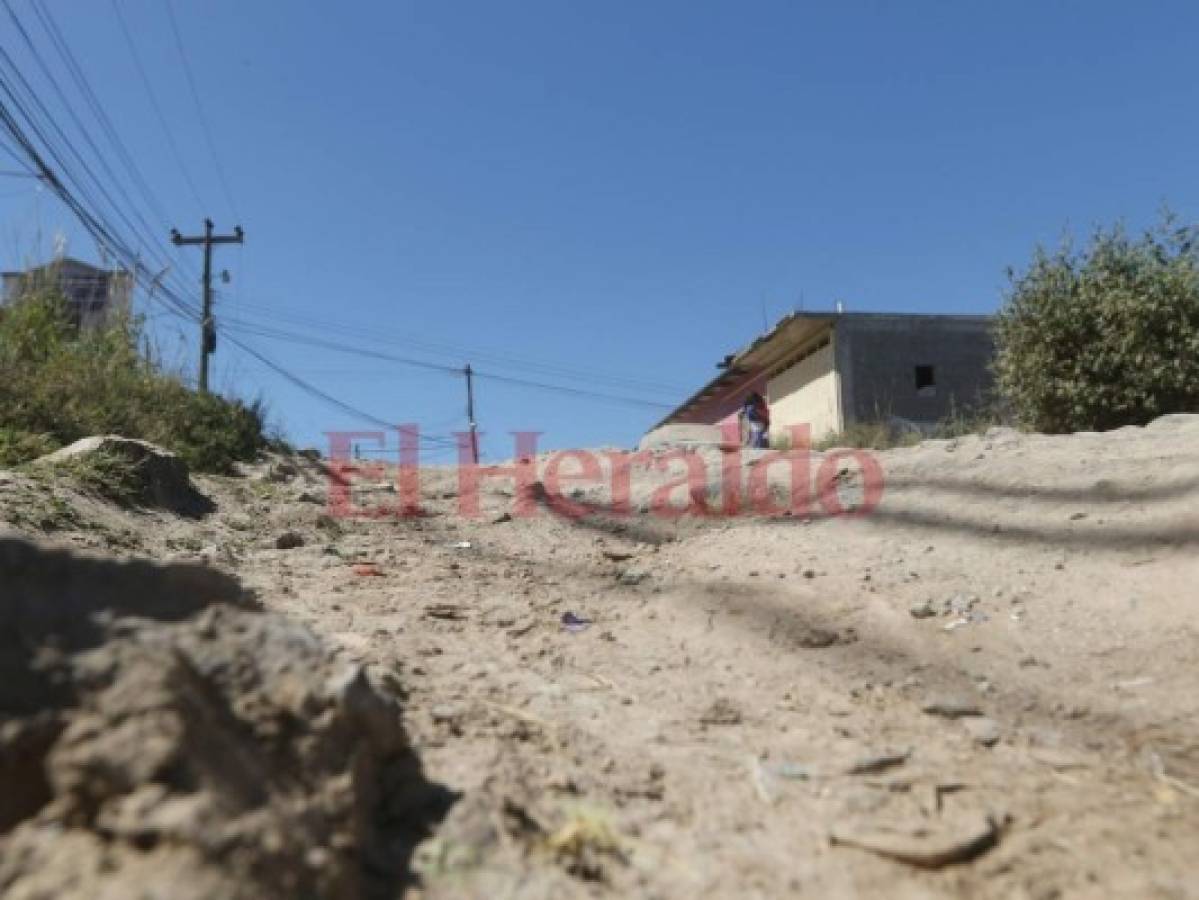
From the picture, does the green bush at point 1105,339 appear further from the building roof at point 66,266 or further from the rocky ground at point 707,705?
the building roof at point 66,266

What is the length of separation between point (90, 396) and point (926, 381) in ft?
46.7

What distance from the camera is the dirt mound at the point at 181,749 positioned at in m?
1.00

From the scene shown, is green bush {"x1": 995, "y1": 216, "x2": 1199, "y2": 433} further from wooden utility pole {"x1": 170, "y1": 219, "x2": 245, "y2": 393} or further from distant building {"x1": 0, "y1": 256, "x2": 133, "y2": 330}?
wooden utility pole {"x1": 170, "y1": 219, "x2": 245, "y2": 393}

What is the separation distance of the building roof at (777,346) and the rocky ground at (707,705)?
12.0 meters

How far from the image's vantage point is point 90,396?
592 centimetres

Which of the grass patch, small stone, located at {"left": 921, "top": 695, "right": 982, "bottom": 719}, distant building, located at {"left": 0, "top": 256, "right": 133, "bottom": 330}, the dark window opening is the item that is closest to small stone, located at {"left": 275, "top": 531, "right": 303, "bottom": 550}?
the grass patch

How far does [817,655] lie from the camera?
249 centimetres

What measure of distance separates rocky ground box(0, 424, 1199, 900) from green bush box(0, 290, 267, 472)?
5.03 feet

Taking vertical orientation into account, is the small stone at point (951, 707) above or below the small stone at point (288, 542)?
below

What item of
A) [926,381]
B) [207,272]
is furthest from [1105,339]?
[207,272]

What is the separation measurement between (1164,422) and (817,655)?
4009 millimetres

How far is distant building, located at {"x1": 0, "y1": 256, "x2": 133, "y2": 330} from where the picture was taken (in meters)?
6.59

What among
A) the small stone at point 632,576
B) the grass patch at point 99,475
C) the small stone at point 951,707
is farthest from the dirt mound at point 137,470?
the small stone at point 951,707

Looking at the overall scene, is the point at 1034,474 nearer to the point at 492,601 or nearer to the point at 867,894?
the point at 492,601
